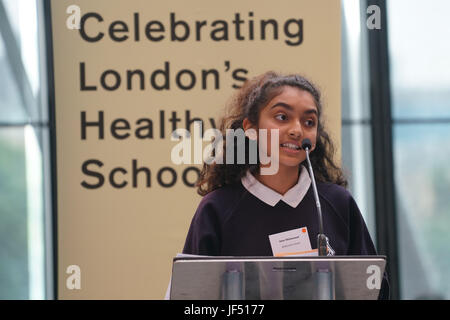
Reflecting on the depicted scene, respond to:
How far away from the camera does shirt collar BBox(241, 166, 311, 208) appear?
2188 millimetres

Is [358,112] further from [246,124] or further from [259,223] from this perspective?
[259,223]

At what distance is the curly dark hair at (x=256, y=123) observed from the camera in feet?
7.57

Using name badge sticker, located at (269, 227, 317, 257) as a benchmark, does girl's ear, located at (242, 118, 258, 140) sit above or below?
above

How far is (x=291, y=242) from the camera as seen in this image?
2.10m

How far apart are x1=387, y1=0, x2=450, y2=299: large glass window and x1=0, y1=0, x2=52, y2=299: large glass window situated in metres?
2.05

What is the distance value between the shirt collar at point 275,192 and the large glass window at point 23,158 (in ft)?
6.75

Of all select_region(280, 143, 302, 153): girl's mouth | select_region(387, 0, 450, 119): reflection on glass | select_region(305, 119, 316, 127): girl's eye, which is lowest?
select_region(280, 143, 302, 153): girl's mouth

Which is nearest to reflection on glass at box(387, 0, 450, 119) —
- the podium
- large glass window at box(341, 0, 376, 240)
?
large glass window at box(341, 0, 376, 240)

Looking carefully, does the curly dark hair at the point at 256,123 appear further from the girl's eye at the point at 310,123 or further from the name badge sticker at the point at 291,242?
the name badge sticker at the point at 291,242

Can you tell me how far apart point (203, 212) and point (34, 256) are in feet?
7.12

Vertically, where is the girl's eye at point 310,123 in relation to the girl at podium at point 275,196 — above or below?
above

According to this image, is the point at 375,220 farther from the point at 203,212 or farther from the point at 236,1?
the point at 203,212

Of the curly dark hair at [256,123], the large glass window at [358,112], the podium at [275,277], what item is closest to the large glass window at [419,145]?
the large glass window at [358,112]

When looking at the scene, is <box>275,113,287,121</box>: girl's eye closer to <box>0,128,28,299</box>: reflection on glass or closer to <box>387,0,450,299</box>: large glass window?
<box>387,0,450,299</box>: large glass window
